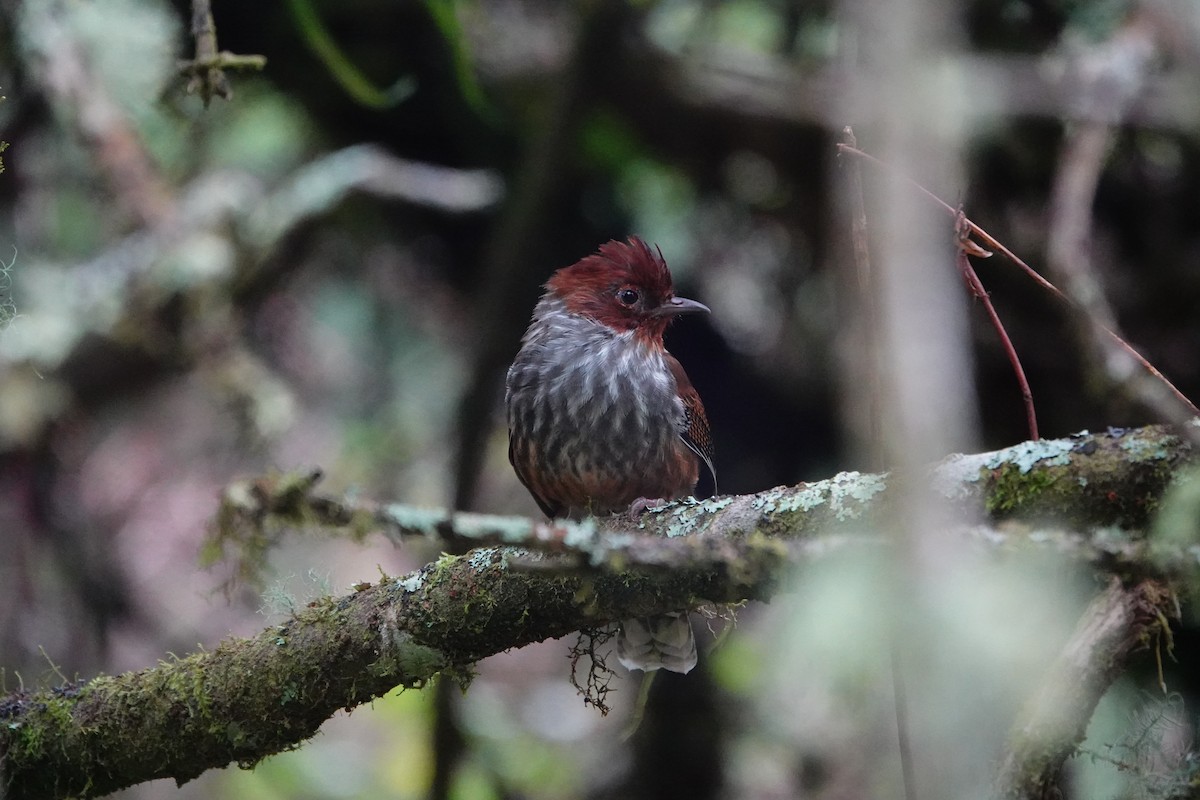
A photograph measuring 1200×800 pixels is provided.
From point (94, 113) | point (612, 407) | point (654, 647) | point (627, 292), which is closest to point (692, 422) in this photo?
point (612, 407)

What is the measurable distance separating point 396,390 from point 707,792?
258 cm

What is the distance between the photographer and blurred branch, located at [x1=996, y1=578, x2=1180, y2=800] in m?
2.44

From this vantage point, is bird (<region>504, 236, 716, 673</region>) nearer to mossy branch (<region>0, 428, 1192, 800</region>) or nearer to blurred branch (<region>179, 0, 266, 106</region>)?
mossy branch (<region>0, 428, 1192, 800</region>)

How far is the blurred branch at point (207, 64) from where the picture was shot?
2.82 meters

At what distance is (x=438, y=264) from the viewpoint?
6.25 meters

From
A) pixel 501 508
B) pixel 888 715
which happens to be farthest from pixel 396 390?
pixel 888 715

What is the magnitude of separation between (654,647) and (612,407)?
0.79 m

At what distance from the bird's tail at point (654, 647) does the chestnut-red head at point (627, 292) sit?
1.06 m

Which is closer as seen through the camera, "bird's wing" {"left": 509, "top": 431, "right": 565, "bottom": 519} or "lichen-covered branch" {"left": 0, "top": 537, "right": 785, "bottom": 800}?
"lichen-covered branch" {"left": 0, "top": 537, "right": 785, "bottom": 800}

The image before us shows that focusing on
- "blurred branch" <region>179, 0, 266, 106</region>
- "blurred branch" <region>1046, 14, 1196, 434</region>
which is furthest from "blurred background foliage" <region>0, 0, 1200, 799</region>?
"blurred branch" <region>179, 0, 266, 106</region>

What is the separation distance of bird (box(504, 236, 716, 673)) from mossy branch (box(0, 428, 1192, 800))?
759mm

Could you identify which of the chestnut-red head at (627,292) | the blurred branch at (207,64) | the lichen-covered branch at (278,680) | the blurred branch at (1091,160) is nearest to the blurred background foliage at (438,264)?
the blurred branch at (1091,160)

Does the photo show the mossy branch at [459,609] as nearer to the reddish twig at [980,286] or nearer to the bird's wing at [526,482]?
the reddish twig at [980,286]

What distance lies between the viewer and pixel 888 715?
4.73m
